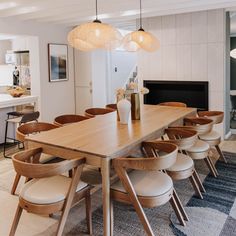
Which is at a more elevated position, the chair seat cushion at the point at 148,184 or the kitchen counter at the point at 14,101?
the kitchen counter at the point at 14,101

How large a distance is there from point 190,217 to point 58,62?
4723 millimetres

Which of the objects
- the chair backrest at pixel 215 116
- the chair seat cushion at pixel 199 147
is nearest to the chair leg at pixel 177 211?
the chair seat cushion at pixel 199 147

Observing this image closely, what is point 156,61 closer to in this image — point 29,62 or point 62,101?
point 62,101

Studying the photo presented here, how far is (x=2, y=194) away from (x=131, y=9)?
3.44 m

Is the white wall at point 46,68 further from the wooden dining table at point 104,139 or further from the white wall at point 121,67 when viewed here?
the wooden dining table at point 104,139

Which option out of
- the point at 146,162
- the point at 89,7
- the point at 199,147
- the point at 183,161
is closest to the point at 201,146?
the point at 199,147

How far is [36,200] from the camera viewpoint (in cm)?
224

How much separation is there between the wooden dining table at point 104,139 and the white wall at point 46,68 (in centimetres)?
286

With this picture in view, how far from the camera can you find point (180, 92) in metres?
6.09

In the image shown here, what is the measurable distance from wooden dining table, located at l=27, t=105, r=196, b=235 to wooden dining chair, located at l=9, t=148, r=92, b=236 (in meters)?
0.17

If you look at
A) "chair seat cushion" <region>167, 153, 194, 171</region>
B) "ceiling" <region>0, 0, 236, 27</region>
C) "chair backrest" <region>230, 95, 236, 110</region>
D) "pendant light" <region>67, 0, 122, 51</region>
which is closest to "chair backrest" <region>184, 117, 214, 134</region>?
"chair seat cushion" <region>167, 153, 194, 171</region>

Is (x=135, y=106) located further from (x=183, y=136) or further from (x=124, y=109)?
(x=183, y=136)

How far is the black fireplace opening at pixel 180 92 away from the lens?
18.8ft

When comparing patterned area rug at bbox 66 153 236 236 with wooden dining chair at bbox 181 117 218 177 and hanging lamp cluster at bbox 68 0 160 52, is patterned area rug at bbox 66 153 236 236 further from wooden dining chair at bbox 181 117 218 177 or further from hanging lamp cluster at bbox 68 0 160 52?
hanging lamp cluster at bbox 68 0 160 52
